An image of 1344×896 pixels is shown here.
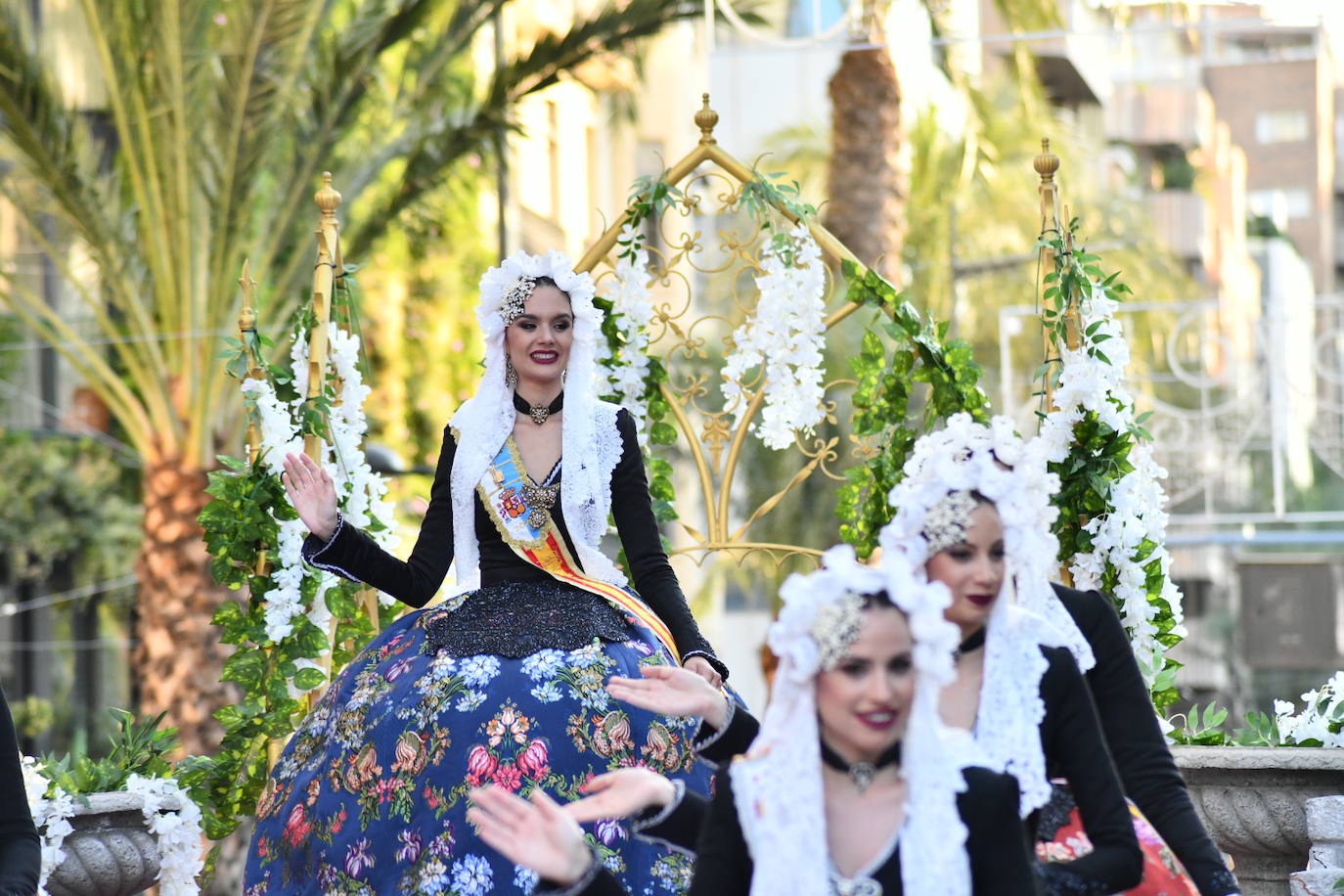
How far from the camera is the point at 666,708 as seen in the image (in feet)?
15.4

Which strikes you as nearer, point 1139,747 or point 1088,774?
point 1088,774

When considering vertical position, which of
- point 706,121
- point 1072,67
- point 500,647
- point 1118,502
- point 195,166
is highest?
point 1072,67

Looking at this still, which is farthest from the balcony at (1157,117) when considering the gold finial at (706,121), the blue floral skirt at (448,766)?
the blue floral skirt at (448,766)

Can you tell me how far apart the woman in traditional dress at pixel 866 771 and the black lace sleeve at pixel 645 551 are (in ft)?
7.43

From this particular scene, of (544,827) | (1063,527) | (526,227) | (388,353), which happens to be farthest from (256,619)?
(526,227)

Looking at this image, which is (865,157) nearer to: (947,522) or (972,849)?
(947,522)

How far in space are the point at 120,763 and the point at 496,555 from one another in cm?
206

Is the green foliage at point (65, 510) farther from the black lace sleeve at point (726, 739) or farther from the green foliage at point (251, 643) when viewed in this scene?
the black lace sleeve at point (726, 739)

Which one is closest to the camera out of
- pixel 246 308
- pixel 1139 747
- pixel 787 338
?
pixel 1139 747

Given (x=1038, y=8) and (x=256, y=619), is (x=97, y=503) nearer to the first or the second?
(x=1038, y=8)

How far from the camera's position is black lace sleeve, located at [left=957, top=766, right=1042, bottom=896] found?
3572 mm

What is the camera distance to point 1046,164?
7262 millimetres

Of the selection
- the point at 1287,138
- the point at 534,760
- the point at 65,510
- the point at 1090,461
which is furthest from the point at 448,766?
the point at 1287,138

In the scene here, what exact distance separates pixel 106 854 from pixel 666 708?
3.08 metres
